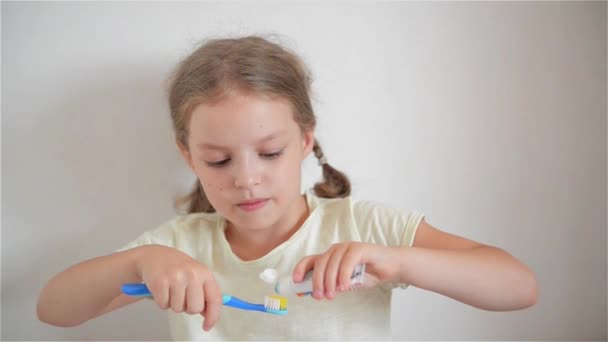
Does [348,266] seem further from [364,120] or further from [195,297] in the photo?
[364,120]

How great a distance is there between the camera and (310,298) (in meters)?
0.86

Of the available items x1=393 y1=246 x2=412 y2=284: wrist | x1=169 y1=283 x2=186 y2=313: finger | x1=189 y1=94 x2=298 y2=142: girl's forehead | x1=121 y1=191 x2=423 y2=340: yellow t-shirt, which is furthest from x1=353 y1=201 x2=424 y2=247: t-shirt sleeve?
x1=169 y1=283 x2=186 y2=313: finger

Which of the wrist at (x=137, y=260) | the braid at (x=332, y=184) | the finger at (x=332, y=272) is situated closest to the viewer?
the finger at (x=332, y=272)

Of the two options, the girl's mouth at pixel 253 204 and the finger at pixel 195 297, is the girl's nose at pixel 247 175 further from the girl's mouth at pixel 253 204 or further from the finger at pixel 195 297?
the finger at pixel 195 297

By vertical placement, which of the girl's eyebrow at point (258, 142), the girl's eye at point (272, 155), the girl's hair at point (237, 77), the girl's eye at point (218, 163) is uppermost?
the girl's hair at point (237, 77)

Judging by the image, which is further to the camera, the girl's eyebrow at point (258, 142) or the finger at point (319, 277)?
the girl's eyebrow at point (258, 142)

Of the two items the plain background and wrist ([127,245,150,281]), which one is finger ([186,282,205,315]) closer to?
wrist ([127,245,150,281])

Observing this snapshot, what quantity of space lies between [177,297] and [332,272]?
204 millimetres

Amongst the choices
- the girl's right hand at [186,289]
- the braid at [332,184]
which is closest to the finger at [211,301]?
the girl's right hand at [186,289]

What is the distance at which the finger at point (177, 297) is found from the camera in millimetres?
664

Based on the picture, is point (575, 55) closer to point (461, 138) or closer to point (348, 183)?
point (461, 138)

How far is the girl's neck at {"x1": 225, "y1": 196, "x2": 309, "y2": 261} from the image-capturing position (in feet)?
2.94

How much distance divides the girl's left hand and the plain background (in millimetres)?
329

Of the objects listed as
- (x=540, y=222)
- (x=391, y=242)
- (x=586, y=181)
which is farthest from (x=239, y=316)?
(x=586, y=181)
